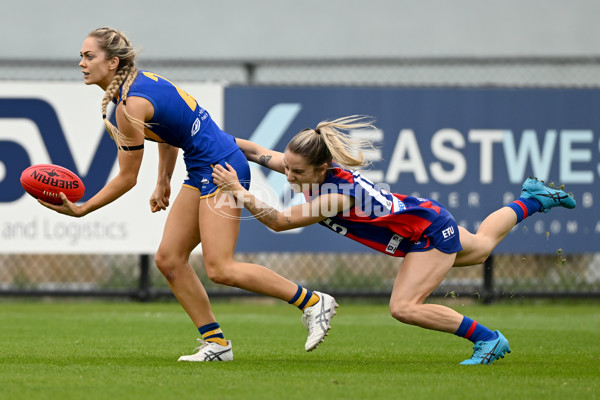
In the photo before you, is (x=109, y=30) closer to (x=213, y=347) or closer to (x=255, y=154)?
(x=255, y=154)

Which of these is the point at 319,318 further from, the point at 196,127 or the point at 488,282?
the point at 488,282

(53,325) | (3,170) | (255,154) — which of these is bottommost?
(53,325)

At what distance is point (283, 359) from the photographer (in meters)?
5.93

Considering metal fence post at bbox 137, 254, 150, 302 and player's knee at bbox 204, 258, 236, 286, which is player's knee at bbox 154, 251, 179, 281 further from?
metal fence post at bbox 137, 254, 150, 302

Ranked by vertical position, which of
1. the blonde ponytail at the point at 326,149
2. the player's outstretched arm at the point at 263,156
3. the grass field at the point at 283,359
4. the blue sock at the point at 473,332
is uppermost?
the blonde ponytail at the point at 326,149

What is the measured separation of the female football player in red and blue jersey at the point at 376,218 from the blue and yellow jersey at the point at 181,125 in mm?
178

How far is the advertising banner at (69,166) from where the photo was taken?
10250 millimetres

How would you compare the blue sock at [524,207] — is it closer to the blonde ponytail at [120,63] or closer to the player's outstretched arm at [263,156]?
the player's outstretched arm at [263,156]

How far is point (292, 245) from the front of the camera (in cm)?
1033

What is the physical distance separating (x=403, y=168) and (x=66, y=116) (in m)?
3.87

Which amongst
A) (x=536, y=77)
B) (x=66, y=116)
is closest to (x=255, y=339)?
(x=66, y=116)

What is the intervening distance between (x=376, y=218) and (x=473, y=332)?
0.92m

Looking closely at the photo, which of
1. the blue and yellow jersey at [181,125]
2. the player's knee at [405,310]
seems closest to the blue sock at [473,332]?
the player's knee at [405,310]

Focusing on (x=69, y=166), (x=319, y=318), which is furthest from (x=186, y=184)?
(x=69, y=166)
